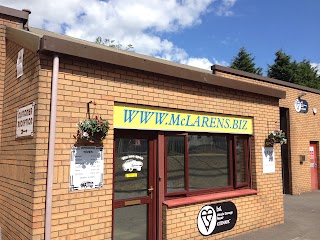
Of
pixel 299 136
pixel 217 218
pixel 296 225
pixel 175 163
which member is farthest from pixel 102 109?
pixel 299 136

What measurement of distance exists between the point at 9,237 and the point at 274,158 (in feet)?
19.1

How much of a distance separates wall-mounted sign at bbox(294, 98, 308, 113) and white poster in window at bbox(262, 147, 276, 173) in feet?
20.6

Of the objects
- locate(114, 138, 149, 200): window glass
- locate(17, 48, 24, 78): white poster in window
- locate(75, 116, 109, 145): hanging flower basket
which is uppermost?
locate(17, 48, 24, 78): white poster in window

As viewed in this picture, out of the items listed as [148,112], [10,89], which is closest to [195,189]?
[148,112]

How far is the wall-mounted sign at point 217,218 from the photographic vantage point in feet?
19.4

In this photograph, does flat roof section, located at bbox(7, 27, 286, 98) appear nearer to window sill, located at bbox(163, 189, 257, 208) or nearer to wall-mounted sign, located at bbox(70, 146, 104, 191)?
wall-mounted sign, located at bbox(70, 146, 104, 191)

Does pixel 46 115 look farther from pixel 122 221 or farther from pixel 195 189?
pixel 195 189

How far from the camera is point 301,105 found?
13.2 metres

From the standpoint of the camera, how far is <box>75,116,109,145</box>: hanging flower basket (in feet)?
13.9

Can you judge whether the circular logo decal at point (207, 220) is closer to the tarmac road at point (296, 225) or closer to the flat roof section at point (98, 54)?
the tarmac road at point (296, 225)

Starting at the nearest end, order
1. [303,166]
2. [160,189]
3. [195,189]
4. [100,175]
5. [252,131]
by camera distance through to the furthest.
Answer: [100,175] → [160,189] → [195,189] → [252,131] → [303,166]

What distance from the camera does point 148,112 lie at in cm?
528

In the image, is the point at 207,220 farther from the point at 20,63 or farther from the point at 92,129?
the point at 20,63

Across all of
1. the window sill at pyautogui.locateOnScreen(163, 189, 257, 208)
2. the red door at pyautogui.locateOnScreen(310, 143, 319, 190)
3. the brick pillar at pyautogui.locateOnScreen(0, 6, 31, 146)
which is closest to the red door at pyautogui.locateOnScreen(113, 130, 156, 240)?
the window sill at pyautogui.locateOnScreen(163, 189, 257, 208)
